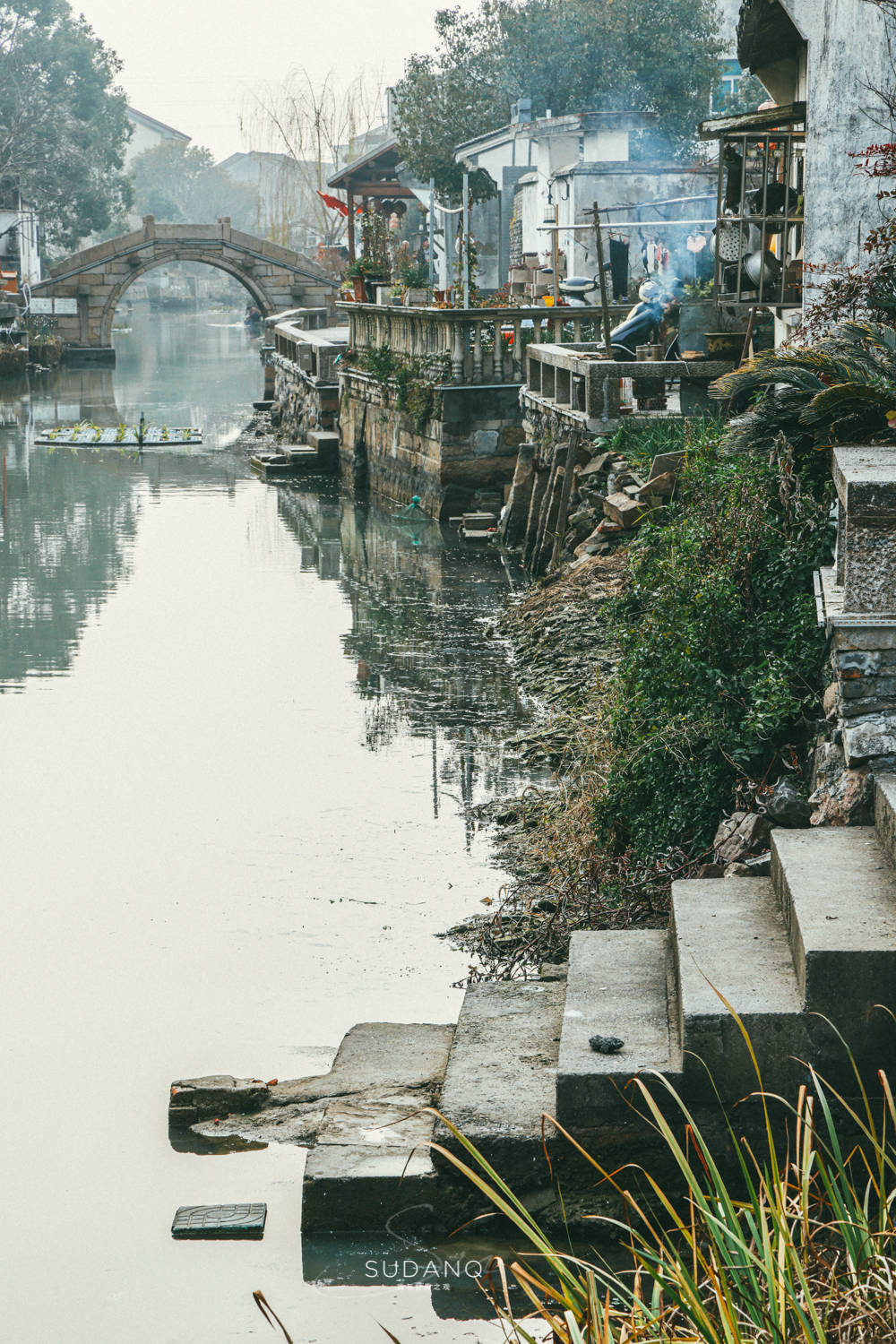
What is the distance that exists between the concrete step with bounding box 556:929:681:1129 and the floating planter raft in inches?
1105

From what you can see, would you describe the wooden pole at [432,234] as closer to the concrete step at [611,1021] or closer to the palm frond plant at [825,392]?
the palm frond plant at [825,392]

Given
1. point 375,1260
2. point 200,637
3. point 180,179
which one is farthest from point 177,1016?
point 180,179

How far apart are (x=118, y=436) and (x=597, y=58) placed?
44.4ft

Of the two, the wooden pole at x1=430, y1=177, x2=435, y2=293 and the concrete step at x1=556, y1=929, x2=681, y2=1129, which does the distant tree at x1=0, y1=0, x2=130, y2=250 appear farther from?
the concrete step at x1=556, y1=929, x2=681, y2=1129

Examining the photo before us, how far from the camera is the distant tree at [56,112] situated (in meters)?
57.8

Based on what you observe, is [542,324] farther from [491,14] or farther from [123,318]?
[123,318]

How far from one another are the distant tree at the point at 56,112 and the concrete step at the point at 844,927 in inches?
2301

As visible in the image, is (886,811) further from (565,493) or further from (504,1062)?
(565,493)

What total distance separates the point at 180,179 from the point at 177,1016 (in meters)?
113

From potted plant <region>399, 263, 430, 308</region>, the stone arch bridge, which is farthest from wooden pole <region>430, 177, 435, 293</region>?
the stone arch bridge

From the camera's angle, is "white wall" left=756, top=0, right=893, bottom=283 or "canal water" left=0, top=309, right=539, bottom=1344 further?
"white wall" left=756, top=0, right=893, bottom=283

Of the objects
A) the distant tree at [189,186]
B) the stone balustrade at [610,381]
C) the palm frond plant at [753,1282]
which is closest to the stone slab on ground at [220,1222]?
the palm frond plant at [753,1282]

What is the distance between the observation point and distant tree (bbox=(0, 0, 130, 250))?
57.8 metres

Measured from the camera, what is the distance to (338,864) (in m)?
8.50
